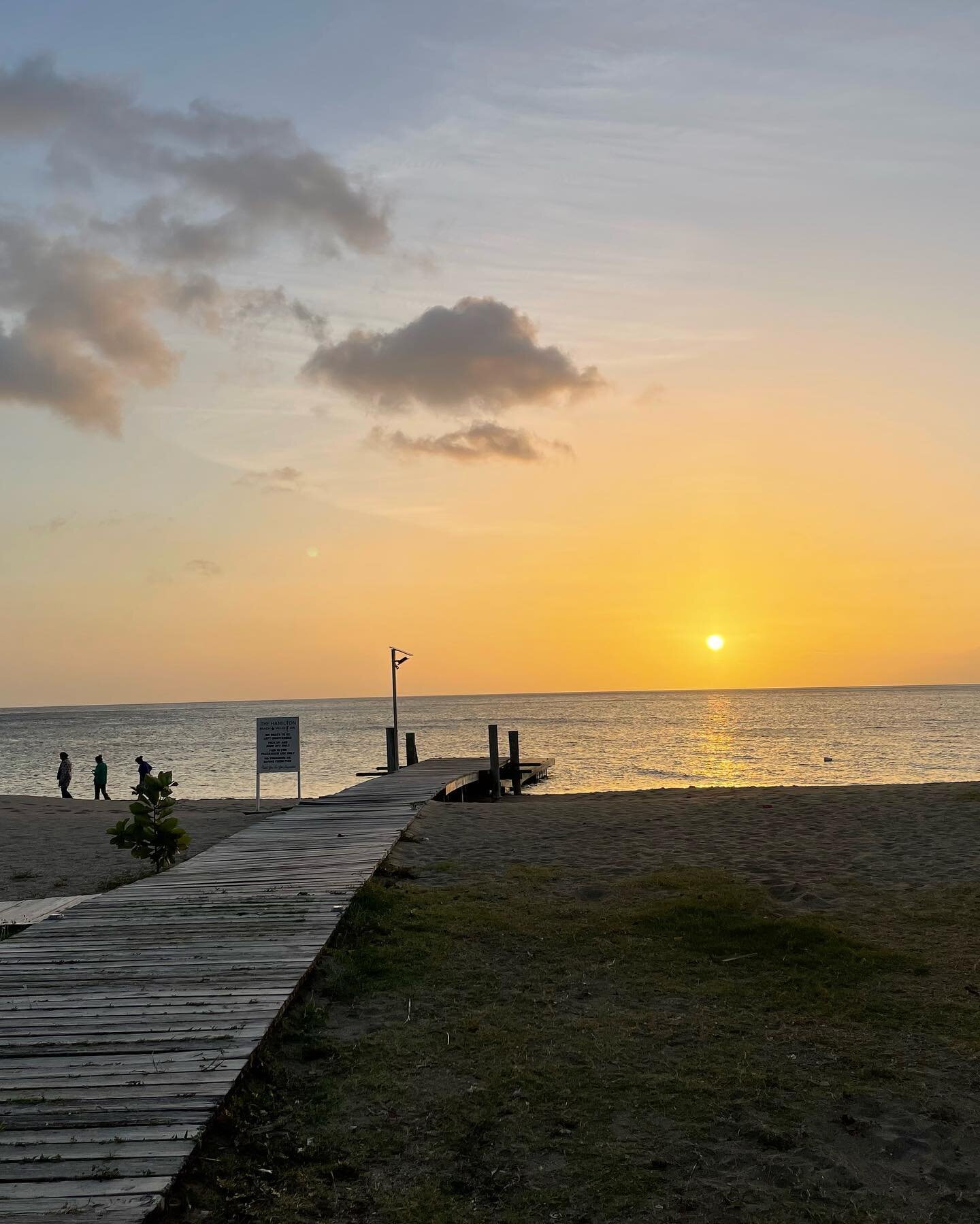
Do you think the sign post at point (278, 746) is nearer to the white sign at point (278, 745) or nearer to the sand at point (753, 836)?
the white sign at point (278, 745)

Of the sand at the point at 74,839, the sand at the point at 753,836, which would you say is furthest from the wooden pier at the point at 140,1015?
the sand at the point at 74,839

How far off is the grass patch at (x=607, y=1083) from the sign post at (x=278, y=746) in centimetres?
1088

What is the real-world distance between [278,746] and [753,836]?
971 cm

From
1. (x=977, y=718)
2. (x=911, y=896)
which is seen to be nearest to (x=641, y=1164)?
(x=911, y=896)

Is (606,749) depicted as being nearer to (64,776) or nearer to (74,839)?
(64,776)

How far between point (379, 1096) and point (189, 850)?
11.1 meters

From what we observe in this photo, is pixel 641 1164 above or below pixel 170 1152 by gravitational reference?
below

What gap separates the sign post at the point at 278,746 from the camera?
19.3 m

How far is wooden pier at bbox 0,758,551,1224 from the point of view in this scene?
404 centimetres

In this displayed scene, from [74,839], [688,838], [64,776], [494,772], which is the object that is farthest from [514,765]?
[688,838]

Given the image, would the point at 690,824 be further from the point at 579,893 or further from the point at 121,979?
the point at 121,979

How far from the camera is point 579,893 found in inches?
407

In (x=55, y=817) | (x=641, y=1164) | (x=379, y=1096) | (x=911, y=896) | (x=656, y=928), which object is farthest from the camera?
(x=55, y=817)

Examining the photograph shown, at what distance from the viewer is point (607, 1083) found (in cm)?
547
